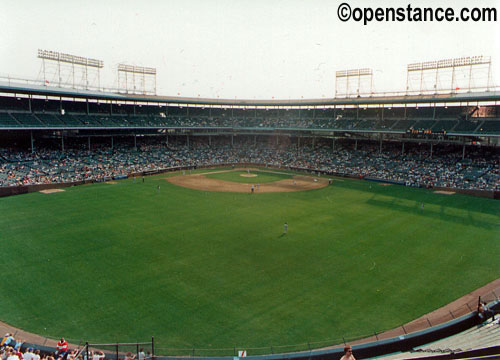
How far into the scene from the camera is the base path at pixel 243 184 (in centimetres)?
4397

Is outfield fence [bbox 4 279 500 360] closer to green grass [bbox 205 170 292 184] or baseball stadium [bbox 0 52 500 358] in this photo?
baseball stadium [bbox 0 52 500 358]

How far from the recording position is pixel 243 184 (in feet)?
156

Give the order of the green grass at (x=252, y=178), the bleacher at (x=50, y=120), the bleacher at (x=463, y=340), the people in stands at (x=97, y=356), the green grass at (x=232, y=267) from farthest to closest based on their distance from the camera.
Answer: the green grass at (x=252, y=178) < the bleacher at (x=50, y=120) < the green grass at (x=232, y=267) < the people in stands at (x=97, y=356) < the bleacher at (x=463, y=340)

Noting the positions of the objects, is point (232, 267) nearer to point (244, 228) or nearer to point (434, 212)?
point (244, 228)

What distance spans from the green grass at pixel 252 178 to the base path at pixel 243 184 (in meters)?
1.76

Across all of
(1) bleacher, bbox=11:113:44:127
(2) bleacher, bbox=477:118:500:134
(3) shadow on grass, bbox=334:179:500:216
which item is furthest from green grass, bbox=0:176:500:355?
(2) bleacher, bbox=477:118:500:134

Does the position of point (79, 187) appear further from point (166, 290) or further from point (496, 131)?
point (496, 131)

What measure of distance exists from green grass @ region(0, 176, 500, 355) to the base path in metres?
9.15

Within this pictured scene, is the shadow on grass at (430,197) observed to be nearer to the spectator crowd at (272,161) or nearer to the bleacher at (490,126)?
the spectator crowd at (272,161)

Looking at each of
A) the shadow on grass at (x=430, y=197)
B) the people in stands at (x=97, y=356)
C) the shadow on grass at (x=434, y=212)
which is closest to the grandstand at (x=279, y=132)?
the shadow on grass at (x=430, y=197)

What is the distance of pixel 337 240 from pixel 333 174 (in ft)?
112

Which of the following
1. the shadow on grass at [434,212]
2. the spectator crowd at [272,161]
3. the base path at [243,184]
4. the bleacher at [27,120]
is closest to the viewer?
the shadow on grass at [434,212]

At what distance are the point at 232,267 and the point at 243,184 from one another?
1116 inches

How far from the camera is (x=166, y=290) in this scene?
16828mm
